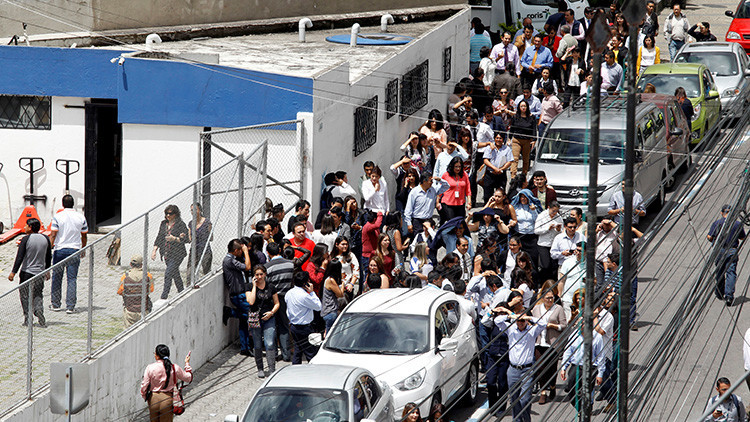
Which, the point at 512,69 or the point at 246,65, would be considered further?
the point at 512,69

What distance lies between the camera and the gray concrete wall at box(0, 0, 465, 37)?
74.7 ft

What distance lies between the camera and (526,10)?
31.3 meters

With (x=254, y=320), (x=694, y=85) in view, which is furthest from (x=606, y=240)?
(x=694, y=85)

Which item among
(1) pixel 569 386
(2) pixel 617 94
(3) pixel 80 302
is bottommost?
(1) pixel 569 386

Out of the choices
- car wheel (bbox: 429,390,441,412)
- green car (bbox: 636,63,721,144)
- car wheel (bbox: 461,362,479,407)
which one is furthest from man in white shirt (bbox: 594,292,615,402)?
green car (bbox: 636,63,721,144)

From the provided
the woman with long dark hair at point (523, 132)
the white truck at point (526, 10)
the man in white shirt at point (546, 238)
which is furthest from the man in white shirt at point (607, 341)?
the white truck at point (526, 10)

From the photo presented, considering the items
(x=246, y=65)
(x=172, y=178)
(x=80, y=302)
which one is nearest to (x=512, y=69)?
(x=246, y=65)

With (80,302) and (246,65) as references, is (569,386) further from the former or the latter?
(246,65)

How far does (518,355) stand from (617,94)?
33.2 feet

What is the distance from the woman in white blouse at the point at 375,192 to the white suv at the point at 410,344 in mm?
4143

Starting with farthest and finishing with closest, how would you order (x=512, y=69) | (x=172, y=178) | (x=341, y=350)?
1. (x=512, y=69)
2. (x=172, y=178)
3. (x=341, y=350)

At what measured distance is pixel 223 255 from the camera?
16641 mm

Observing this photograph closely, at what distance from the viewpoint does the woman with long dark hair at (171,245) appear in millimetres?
15070

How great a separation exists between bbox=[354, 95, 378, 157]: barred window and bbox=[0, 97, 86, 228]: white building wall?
4.80m
